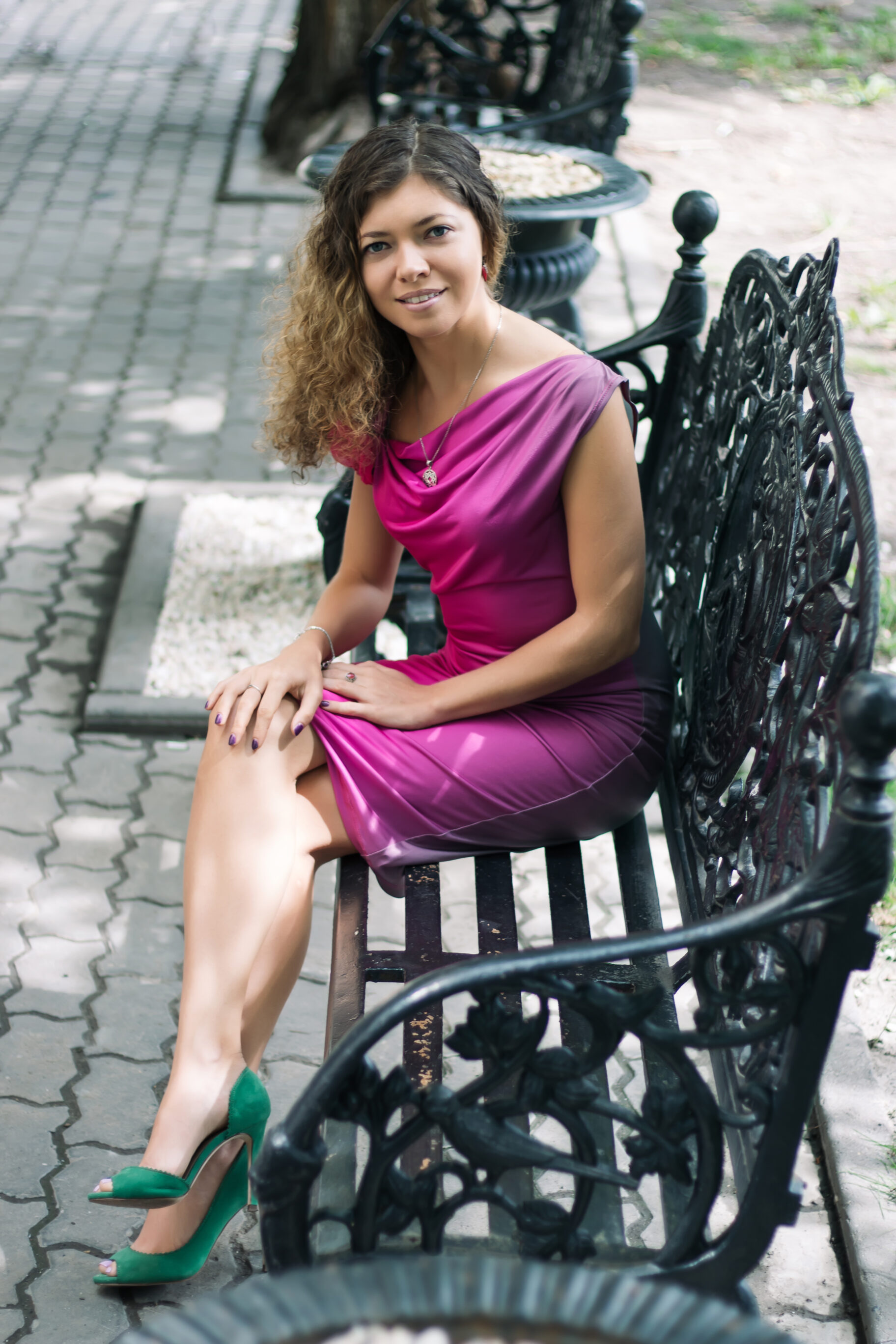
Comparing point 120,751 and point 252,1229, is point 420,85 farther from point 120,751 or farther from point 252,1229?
point 252,1229

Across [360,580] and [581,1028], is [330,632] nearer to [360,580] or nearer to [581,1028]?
[360,580]

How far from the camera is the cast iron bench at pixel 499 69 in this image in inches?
218

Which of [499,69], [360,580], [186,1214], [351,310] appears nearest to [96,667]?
[360,580]

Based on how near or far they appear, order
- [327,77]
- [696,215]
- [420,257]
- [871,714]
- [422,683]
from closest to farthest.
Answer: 1. [871,714]
2. [420,257]
3. [422,683]
4. [696,215]
5. [327,77]

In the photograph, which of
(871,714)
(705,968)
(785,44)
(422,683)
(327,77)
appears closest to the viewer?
(871,714)

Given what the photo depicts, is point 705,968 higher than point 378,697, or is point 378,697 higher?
point 705,968

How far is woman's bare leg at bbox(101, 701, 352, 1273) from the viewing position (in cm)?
207

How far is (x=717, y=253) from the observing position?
718 centimetres

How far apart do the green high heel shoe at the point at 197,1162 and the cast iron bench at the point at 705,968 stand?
0.20 metres

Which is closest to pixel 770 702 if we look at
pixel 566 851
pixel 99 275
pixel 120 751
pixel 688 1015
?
pixel 566 851

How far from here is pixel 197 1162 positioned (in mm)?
2064

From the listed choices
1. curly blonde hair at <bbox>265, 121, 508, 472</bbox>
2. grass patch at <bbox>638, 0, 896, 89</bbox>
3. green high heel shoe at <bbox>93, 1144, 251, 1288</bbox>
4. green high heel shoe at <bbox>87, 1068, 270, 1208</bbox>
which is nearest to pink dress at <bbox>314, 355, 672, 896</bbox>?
curly blonde hair at <bbox>265, 121, 508, 472</bbox>

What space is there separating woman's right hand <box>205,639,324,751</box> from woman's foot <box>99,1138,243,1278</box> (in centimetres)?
67

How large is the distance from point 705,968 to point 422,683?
111 centimetres
